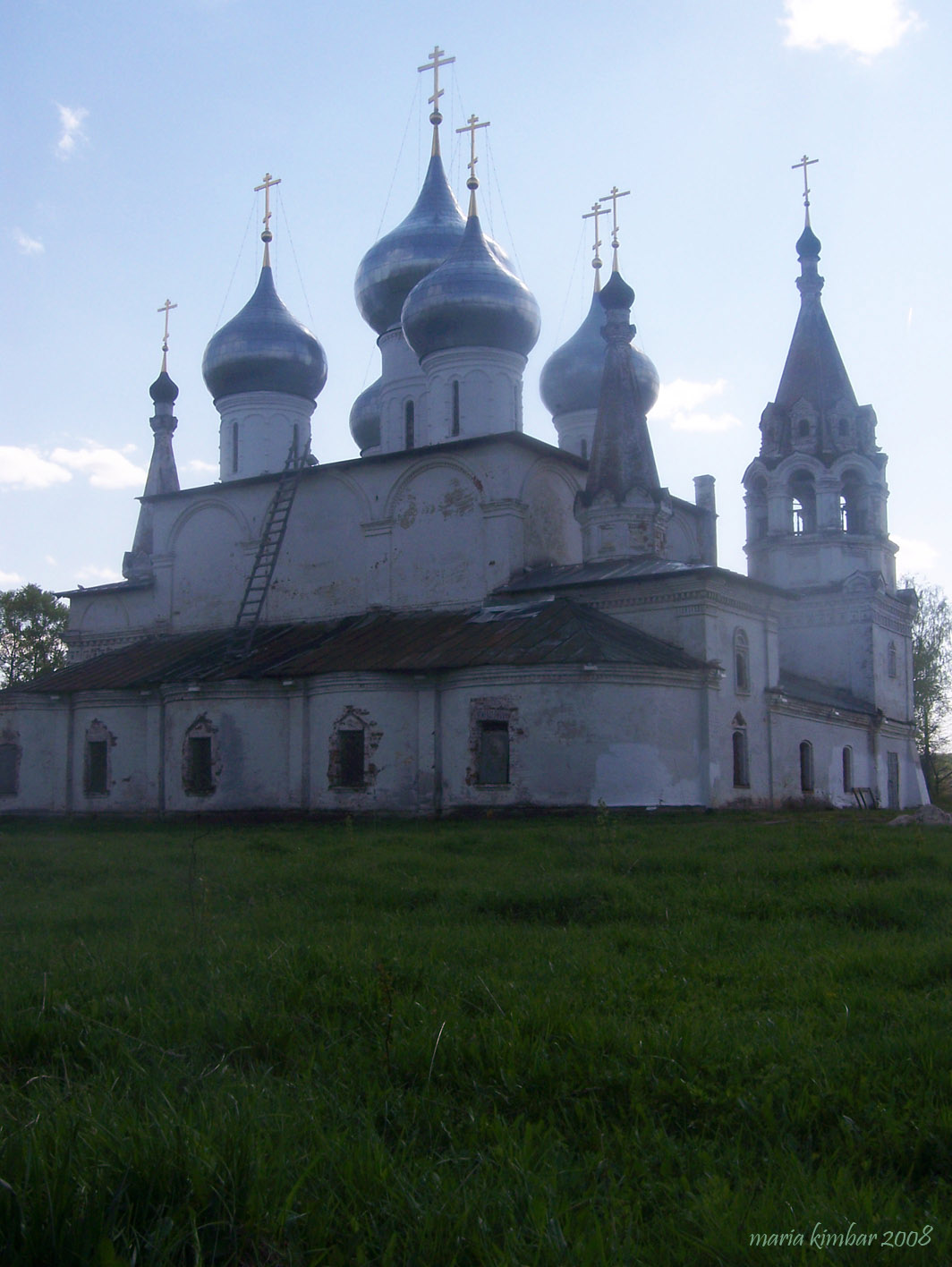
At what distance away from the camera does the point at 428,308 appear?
941 inches

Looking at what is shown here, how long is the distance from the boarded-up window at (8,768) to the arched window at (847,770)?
52.4ft

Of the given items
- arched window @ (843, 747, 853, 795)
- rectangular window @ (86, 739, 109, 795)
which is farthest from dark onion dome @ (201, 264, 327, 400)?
arched window @ (843, 747, 853, 795)

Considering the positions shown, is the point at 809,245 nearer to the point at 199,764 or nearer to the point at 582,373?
the point at 582,373

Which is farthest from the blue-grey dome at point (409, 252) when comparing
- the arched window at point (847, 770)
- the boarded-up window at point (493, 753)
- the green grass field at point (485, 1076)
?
the green grass field at point (485, 1076)

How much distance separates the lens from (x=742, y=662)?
20.5 meters

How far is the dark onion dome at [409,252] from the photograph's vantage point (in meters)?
26.9

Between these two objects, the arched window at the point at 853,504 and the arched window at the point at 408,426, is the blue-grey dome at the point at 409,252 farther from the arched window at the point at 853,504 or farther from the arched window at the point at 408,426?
the arched window at the point at 853,504

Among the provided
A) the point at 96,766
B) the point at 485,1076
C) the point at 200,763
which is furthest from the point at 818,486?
the point at 485,1076

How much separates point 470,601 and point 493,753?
4012 mm

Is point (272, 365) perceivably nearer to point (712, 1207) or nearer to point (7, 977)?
point (7, 977)

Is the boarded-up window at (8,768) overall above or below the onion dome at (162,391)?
below

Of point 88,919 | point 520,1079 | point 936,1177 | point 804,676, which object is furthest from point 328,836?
point 804,676

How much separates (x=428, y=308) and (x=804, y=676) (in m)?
10.8

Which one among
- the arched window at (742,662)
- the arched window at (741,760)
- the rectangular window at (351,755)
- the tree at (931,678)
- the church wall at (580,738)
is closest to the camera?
the church wall at (580,738)
